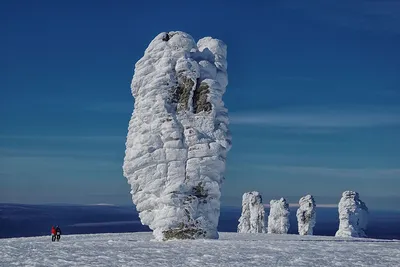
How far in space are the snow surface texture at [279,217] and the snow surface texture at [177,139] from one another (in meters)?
39.0

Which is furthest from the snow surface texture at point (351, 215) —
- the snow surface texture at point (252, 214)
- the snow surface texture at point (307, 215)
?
the snow surface texture at point (252, 214)

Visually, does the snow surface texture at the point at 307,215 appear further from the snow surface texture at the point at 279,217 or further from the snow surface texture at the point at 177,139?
the snow surface texture at the point at 177,139

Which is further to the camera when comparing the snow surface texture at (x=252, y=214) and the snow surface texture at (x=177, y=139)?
the snow surface texture at (x=252, y=214)

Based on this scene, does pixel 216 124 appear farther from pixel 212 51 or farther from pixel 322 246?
pixel 322 246

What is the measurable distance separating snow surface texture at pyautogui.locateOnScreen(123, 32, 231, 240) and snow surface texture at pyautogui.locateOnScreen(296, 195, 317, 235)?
37.1 metres

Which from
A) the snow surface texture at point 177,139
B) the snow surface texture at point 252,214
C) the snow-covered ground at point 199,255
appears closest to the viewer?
the snow-covered ground at point 199,255

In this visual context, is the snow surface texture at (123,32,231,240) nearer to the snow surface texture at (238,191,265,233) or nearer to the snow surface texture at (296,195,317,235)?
the snow surface texture at (296,195,317,235)

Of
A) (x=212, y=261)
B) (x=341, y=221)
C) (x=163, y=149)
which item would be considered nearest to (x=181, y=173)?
(x=163, y=149)

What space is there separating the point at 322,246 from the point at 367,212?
38.6m

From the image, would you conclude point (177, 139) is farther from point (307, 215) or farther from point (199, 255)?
point (307, 215)

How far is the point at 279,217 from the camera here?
7888cm

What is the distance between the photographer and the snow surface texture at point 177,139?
39531 millimetres

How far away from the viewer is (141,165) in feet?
133

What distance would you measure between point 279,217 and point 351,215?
10.8 meters
